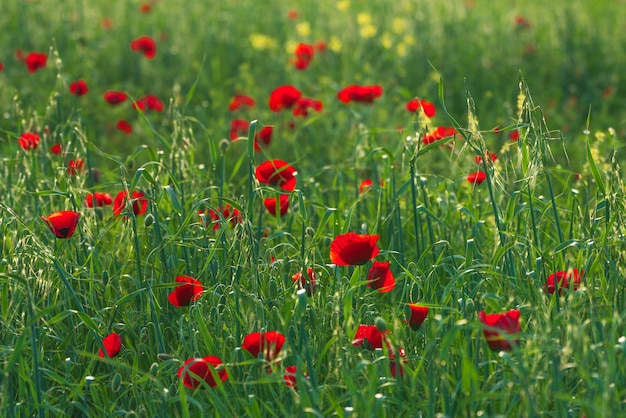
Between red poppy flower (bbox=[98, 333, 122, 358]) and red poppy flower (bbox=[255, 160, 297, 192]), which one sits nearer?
red poppy flower (bbox=[98, 333, 122, 358])

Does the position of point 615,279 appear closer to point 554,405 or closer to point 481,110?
point 554,405

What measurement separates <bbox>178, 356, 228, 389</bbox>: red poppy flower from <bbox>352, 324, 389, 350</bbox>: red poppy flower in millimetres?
251

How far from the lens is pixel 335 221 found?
7.36 feet

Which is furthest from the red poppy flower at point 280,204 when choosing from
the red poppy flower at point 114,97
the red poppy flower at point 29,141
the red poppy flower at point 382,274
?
the red poppy flower at point 114,97

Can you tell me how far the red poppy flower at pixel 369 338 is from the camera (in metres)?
1.76

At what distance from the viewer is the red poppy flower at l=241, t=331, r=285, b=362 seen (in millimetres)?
1656

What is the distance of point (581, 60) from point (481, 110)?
1036 mm

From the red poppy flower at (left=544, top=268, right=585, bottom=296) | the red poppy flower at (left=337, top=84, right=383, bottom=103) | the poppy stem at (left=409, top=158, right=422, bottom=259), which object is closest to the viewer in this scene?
the red poppy flower at (left=544, top=268, right=585, bottom=296)

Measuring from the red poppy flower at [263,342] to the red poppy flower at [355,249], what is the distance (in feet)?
0.75

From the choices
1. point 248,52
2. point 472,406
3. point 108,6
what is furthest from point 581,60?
point 472,406

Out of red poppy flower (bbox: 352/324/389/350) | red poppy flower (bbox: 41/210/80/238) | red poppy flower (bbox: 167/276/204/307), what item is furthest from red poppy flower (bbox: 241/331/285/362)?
red poppy flower (bbox: 41/210/80/238)

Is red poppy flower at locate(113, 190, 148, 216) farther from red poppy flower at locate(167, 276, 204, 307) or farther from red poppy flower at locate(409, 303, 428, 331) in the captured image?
red poppy flower at locate(409, 303, 428, 331)

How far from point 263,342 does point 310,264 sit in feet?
1.71

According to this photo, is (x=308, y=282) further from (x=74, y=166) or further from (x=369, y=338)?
(x=74, y=166)
